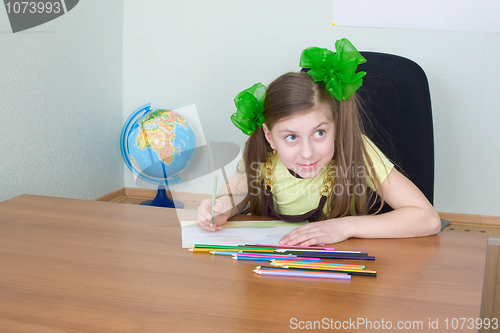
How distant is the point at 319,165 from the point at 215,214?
28 centimetres

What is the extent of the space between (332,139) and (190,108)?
63.2 inches

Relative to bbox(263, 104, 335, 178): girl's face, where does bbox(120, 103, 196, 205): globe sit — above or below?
below

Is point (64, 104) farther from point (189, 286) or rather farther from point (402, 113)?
point (189, 286)

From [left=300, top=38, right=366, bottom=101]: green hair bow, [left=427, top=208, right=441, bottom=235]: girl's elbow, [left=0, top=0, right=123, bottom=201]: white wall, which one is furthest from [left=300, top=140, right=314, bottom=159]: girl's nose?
[left=0, top=0, right=123, bottom=201]: white wall

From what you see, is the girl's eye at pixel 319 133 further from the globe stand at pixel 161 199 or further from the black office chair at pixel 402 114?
the globe stand at pixel 161 199

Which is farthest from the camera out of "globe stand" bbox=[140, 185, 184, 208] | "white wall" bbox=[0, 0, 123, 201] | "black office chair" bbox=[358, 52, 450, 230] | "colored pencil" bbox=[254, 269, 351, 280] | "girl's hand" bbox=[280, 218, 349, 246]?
"globe stand" bbox=[140, 185, 184, 208]

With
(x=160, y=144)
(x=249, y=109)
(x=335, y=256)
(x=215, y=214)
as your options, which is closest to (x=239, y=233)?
(x=215, y=214)

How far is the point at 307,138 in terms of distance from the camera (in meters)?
1.07

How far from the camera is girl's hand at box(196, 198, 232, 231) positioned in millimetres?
972

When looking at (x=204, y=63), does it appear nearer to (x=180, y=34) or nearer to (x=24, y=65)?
(x=180, y=34)

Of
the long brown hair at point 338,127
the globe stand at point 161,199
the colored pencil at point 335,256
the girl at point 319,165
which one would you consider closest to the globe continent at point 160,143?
the globe stand at point 161,199

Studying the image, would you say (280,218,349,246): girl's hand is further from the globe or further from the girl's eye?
the globe

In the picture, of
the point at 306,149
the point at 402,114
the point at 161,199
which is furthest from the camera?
the point at 161,199

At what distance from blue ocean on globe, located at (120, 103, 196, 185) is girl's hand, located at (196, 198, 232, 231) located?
124 cm
